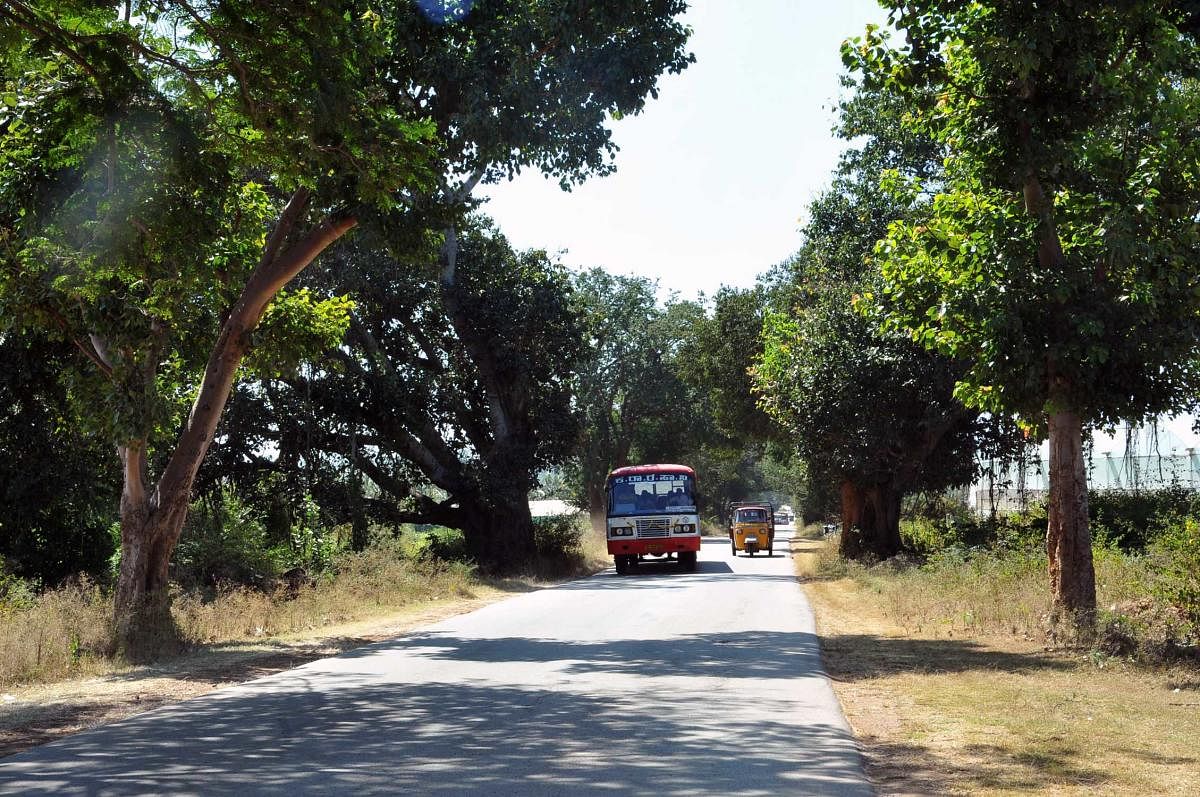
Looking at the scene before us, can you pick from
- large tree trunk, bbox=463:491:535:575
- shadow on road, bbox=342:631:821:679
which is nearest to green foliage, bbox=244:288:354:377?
shadow on road, bbox=342:631:821:679

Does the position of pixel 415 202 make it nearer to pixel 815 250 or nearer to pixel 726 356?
pixel 815 250

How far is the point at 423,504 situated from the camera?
34.2 meters

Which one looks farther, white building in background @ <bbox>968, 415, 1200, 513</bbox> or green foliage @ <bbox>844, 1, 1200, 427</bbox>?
white building in background @ <bbox>968, 415, 1200, 513</bbox>

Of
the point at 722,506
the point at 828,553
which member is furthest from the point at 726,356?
the point at 722,506

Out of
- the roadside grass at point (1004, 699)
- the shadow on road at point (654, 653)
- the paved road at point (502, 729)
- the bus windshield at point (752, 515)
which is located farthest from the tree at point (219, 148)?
the bus windshield at point (752, 515)

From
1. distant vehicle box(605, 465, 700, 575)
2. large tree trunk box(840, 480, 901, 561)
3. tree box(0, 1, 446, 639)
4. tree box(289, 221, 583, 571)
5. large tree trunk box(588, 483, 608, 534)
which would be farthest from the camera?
large tree trunk box(588, 483, 608, 534)

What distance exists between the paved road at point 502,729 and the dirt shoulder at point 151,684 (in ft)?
1.77

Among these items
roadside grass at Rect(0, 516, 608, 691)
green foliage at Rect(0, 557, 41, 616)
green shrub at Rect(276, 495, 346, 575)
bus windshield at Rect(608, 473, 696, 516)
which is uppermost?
bus windshield at Rect(608, 473, 696, 516)

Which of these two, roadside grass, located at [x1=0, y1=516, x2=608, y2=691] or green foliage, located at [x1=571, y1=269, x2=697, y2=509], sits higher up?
green foliage, located at [x1=571, y1=269, x2=697, y2=509]

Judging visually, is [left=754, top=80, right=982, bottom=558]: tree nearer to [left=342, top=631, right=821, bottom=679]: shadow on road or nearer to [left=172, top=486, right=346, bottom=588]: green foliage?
[left=342, top=631, right=821, bottom=679]: shadow on road

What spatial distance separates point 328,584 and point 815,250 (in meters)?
17.7

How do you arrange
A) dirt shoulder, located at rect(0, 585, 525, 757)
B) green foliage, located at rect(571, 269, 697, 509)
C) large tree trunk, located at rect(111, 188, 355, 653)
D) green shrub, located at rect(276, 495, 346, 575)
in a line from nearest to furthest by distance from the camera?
dirt shoulder, located at rect(0, 585, 525, 757)
large tree trunk, located at rect(111, 188, 355, 653)
green shrub, located at rect(276, 495, 346, 575)
green foliage, located at rect(571, 269, 697, 509)

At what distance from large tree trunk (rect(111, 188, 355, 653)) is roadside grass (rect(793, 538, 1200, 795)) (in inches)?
364

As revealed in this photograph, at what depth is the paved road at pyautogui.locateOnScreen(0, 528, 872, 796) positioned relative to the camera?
6867mm
